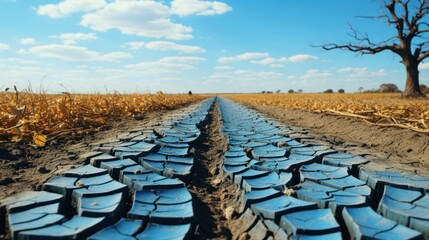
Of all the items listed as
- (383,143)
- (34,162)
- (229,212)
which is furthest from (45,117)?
(383,143)

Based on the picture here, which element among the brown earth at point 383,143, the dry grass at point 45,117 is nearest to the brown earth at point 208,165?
the brown earth at point 383,143

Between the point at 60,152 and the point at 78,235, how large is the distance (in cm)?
199

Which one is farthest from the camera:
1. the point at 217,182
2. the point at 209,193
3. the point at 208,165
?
the point at 208,165

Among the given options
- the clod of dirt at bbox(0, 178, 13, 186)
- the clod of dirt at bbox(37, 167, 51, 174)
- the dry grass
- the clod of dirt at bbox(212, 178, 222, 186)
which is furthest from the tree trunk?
the clod of dirt at bbox(0, 178, 13, 186)

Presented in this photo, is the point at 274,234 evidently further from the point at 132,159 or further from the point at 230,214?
the point at 132,159

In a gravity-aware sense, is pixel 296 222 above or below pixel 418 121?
below

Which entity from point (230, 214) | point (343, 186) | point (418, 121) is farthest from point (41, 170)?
point (418, 121)

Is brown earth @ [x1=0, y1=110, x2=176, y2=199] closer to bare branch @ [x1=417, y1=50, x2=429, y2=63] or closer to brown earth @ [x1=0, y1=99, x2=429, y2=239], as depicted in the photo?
brown earth @ [x1=0, y1=99, x2=429, y2=239]

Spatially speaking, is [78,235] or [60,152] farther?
[60,152]

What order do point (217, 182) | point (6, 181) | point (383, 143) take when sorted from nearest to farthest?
point (6, 181), point (217, 182), point (383, 143)

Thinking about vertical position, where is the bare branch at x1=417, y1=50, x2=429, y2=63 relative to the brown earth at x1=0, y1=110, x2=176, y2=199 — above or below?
above

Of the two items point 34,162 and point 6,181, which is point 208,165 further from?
point 6,181

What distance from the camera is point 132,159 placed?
121 inches

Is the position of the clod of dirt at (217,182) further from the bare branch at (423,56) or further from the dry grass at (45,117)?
the bare branch at (423,56)
